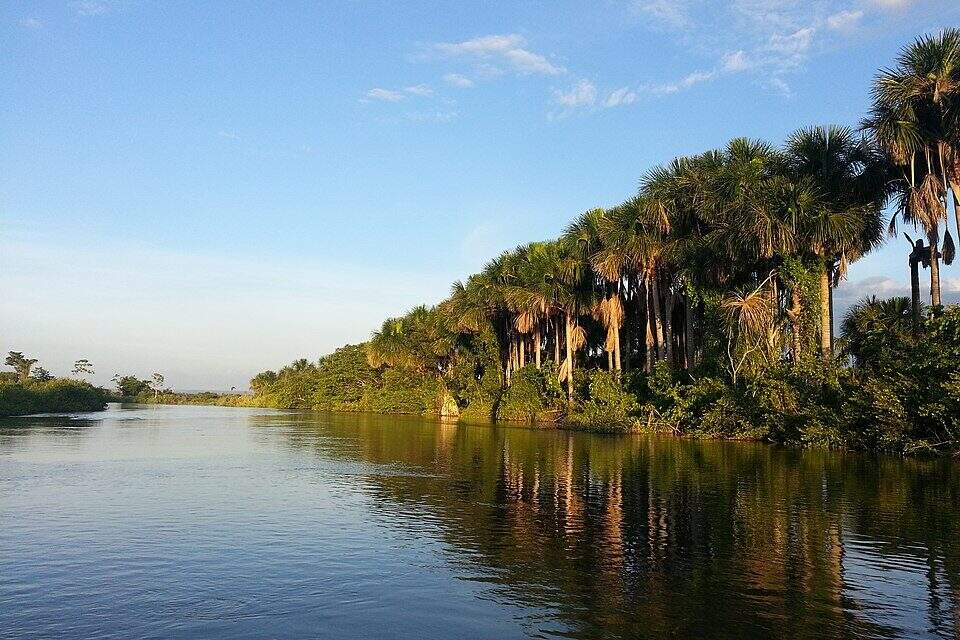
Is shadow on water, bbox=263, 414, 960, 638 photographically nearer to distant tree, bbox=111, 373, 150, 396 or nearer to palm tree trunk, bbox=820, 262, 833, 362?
palm tree trunk, bbox=820, 262, 833, 362

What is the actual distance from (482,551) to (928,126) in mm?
29998

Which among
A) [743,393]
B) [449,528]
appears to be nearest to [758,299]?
[743,393]

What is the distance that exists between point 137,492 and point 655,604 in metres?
16.5


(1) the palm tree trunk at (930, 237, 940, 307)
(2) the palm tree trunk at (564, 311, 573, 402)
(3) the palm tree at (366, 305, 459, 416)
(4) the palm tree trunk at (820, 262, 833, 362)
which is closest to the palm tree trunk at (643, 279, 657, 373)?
(2) the palm tree trunk at (564, 311, 573, 402)

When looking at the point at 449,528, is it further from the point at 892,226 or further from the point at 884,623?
the point at 892,226

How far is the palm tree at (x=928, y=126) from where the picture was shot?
31.5 metres

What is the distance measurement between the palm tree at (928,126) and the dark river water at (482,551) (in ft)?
38.7

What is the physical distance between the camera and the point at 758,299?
37.1m

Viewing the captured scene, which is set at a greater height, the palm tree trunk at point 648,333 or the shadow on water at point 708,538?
the palm tree trunk at point 648,333

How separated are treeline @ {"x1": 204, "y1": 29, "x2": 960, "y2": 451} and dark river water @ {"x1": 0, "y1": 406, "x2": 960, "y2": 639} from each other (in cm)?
590

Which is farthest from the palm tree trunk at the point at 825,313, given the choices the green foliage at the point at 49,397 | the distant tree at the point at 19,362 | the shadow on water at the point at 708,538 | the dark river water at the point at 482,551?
the distant tree at the point at 19,362


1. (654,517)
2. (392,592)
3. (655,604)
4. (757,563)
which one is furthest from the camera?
(654,517)

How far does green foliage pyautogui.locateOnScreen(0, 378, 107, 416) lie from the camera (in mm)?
70488

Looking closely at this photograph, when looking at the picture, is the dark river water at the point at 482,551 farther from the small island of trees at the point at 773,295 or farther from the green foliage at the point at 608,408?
the green foliage at the point at 608,408
